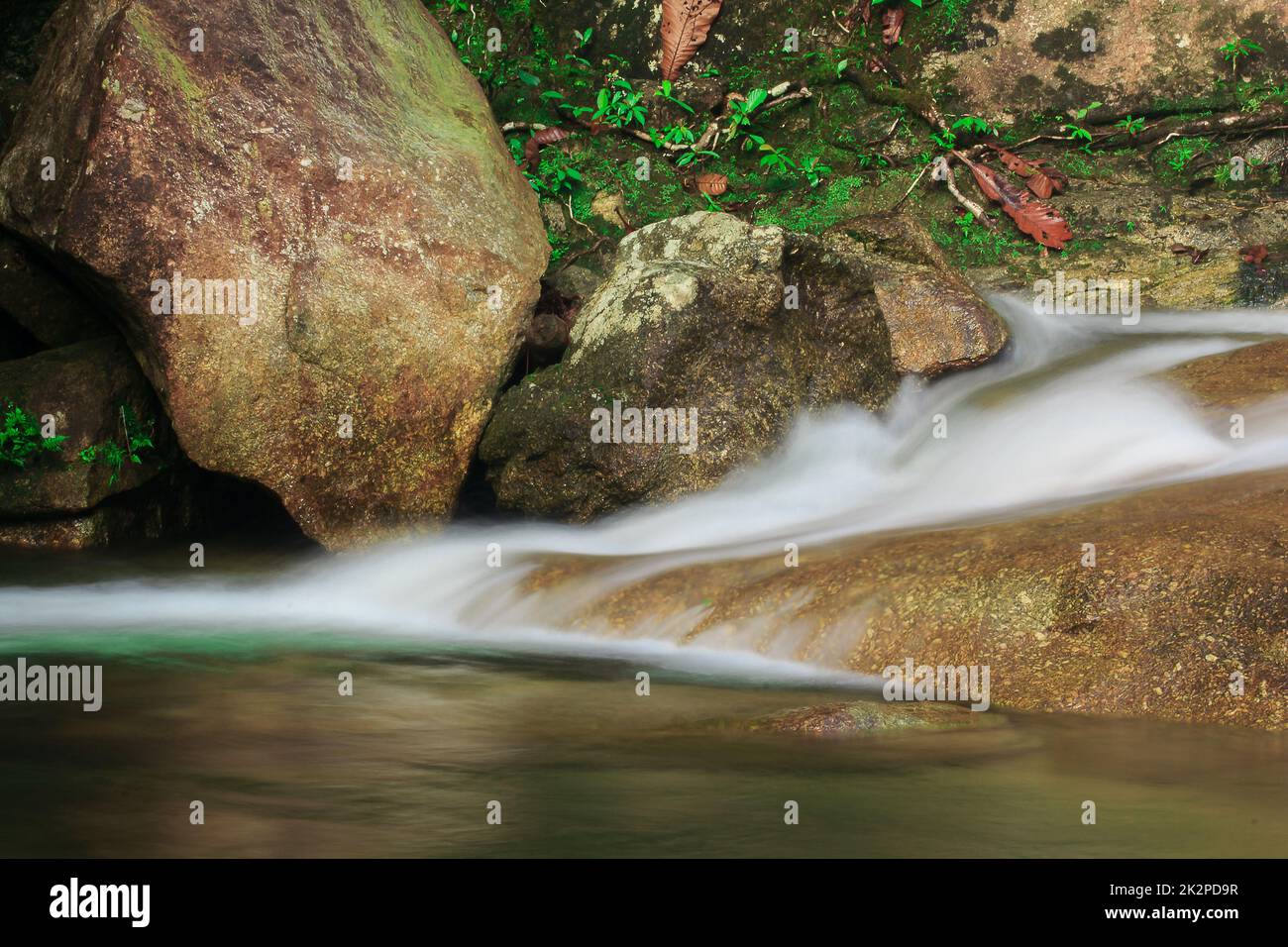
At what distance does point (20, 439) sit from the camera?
8.83 metres

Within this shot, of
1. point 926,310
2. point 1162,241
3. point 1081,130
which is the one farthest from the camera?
point 1081,130

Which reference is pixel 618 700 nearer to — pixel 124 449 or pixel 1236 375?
pixel 1236 375

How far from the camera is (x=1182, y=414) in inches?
319

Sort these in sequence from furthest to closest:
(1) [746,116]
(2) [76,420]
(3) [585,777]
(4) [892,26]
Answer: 1. (4) [892,26]
2. (1) [746,116]
3. (2) [76,420]
4. (3) [585,777]

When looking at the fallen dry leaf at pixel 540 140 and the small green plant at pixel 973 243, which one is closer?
the small green plant at pixel 973 243

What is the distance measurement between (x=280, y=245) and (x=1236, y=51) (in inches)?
334

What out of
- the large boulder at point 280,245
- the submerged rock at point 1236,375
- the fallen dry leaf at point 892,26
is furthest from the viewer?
the fallen dry leaf at point 892,26

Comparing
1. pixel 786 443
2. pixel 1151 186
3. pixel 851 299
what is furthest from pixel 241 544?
→ pixel 1151 186

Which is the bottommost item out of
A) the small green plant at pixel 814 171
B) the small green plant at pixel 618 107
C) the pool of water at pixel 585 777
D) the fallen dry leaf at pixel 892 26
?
the pool of water at pixel 585 777

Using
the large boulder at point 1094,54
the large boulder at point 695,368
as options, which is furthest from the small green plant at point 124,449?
the large boulder at point 1094,54

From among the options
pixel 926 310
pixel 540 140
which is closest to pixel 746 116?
pixel 540 140

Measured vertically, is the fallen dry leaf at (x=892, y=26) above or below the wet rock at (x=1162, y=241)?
above

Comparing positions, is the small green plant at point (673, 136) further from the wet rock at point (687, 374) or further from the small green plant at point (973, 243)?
the wet rock at point (687, 374)

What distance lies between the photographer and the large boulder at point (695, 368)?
8523 millimetres
